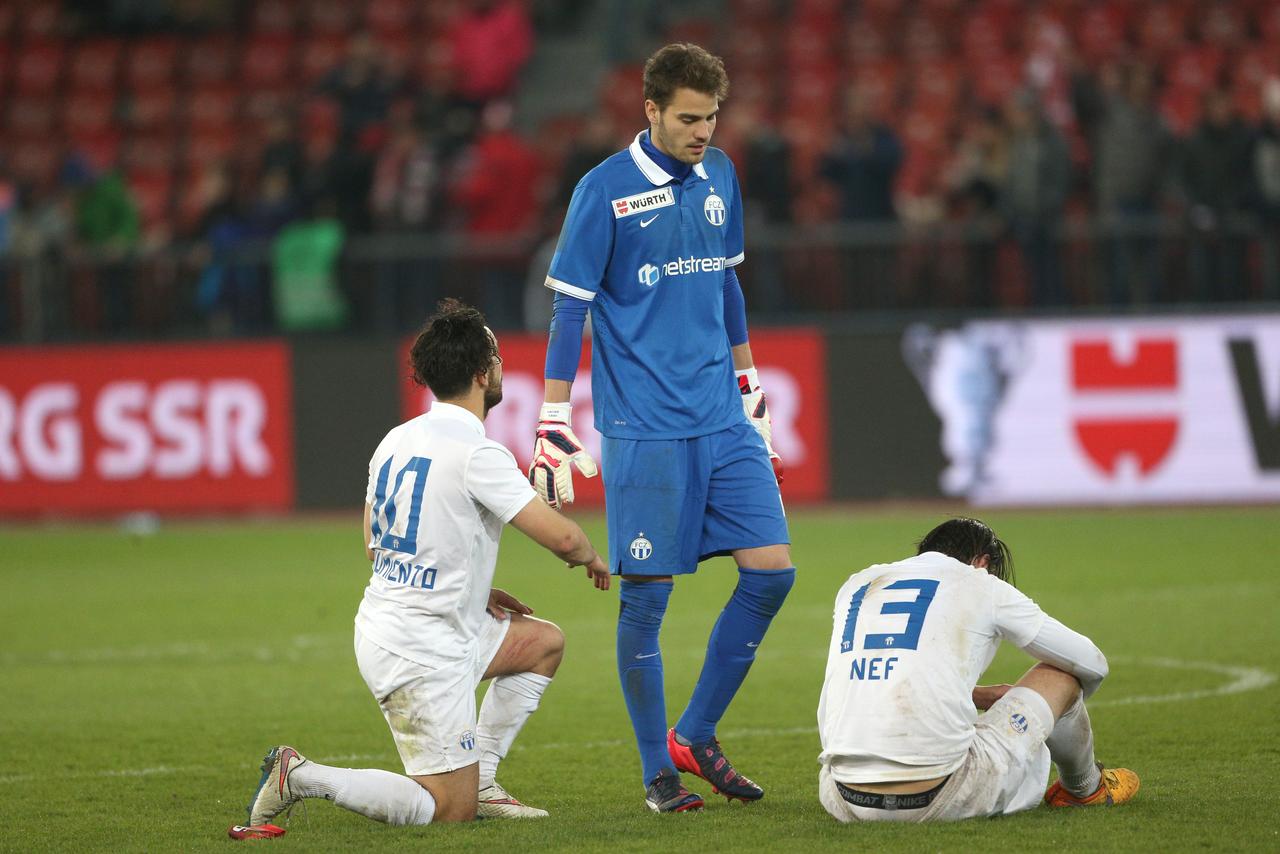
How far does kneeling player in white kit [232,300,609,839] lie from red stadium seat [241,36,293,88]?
1740 cm

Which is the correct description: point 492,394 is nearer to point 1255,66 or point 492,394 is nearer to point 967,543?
point 967,543

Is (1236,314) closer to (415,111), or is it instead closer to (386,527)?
(415,111)

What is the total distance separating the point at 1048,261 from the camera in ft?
52.9

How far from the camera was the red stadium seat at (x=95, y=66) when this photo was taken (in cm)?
2292

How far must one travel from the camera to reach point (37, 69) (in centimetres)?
2319

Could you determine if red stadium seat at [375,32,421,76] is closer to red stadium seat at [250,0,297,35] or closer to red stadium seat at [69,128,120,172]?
red stadium seat at [250,0,297,35]

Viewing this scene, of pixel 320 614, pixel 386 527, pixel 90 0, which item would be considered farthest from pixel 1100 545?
pixel 90 0

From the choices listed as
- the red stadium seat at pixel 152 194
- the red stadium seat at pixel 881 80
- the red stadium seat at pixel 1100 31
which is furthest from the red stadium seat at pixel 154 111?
the red stadium seat at pixel 1100 31

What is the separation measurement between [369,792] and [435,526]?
832 mm

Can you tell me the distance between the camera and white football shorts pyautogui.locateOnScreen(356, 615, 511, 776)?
5.77 metres

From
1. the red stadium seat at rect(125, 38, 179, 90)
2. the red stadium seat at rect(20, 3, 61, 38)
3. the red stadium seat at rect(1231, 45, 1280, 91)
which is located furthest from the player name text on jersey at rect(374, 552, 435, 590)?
the red stadium seat at rect(20, 3, 61, 38)

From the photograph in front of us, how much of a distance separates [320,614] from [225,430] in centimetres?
583

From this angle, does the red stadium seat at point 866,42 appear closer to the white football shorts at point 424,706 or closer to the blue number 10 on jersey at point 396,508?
the blue number 10 on jersey at point 396,508

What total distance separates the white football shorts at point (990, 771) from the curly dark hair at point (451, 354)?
5.71 feet
